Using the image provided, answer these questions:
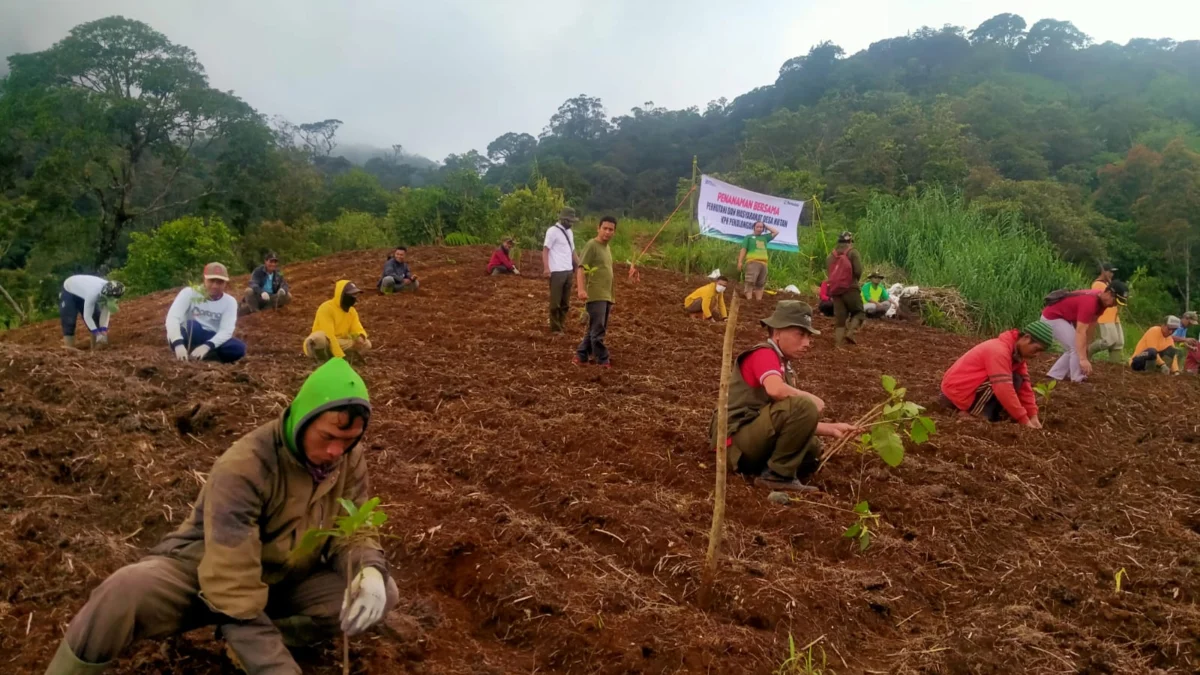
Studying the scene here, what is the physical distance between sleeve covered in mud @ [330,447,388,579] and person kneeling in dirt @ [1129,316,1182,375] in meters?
10.6

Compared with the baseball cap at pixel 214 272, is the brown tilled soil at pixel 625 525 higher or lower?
lower

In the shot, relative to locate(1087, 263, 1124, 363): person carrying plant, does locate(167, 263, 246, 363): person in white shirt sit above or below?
above

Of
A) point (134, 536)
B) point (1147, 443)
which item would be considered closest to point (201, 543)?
point (134, 536)

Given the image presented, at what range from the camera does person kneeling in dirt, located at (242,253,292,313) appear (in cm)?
1020

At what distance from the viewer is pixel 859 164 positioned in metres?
23.9

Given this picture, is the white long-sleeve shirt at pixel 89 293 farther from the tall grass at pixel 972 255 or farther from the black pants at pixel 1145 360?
the tall grass at pixel 972 255

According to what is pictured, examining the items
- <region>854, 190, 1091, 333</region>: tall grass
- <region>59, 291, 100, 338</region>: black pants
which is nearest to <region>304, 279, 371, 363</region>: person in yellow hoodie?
<region>59, 291, 100, 338</region>: black pants

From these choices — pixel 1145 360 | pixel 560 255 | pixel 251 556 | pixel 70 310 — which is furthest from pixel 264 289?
pixel 1145 360

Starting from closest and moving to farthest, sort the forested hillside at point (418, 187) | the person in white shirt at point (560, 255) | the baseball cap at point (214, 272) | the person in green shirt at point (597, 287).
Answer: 1. the baseball cap at point (214, 272)
2. the person in green shirt at point (597, 287)
3. the person in white shirt at point (560, 255)
4. the forested hillside at point (418, 187)

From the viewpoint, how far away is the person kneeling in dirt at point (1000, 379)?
5438 millimetres

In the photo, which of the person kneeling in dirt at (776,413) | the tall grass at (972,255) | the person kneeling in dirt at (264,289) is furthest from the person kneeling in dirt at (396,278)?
the tall grass at (972,255)

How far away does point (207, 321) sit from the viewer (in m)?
6.49

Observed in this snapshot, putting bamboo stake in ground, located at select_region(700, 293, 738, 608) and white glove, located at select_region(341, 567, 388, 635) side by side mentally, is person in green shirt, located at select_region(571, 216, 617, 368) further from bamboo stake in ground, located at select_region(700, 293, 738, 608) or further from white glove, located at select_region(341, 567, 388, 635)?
white glove, located at select_region(341, 567, 388, 635)

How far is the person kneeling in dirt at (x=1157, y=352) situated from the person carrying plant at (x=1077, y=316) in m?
2.84
